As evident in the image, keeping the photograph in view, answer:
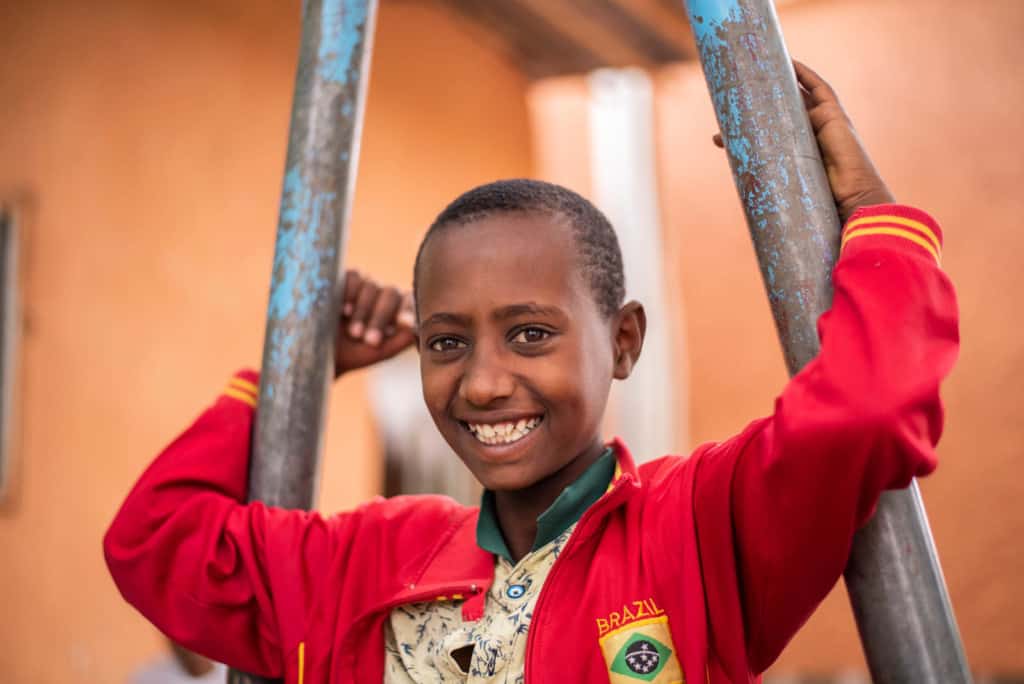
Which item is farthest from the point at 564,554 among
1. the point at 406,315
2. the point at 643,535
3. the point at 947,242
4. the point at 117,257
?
the point at 947,242

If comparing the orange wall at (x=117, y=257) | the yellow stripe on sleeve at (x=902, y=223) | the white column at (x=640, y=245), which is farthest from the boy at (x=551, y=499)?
the white column at (x=640, y=245)

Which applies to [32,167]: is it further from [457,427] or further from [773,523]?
[773,523]

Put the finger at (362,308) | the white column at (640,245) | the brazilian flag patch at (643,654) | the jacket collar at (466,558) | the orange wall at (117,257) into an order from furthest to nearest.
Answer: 1. the white column at (640,245)
2. the orange wall at (117,257)
3. the finger at (362,308)
4. the jacket collar at (466,558)
5. the brazilian flag patch at (643,654)

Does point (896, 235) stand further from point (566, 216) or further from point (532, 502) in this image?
point (532, 502)

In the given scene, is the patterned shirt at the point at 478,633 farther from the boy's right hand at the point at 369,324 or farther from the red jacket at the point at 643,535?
the boy's right hand at the point at 369,324

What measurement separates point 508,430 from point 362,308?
380 millimetres

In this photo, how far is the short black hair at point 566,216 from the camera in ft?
4.76

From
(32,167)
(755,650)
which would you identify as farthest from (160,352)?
(755,650)

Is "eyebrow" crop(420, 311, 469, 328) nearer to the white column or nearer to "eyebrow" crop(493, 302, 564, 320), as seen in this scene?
"eyebrow" crop(493, 302, 564, 320)

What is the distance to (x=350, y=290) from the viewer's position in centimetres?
164

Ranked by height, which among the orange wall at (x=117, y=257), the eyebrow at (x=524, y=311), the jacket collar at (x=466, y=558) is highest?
the orange wall at (x=117, y=257)

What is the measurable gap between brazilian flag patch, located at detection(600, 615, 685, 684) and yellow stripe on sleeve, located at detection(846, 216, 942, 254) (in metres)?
0.49

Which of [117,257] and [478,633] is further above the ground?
[117,257]

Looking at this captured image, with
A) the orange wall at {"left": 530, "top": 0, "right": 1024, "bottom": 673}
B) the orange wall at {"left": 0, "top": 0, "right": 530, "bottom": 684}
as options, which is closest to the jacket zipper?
the orange wall at {"left": 0, "top": 0, "right": 530, "bottom": 684}
